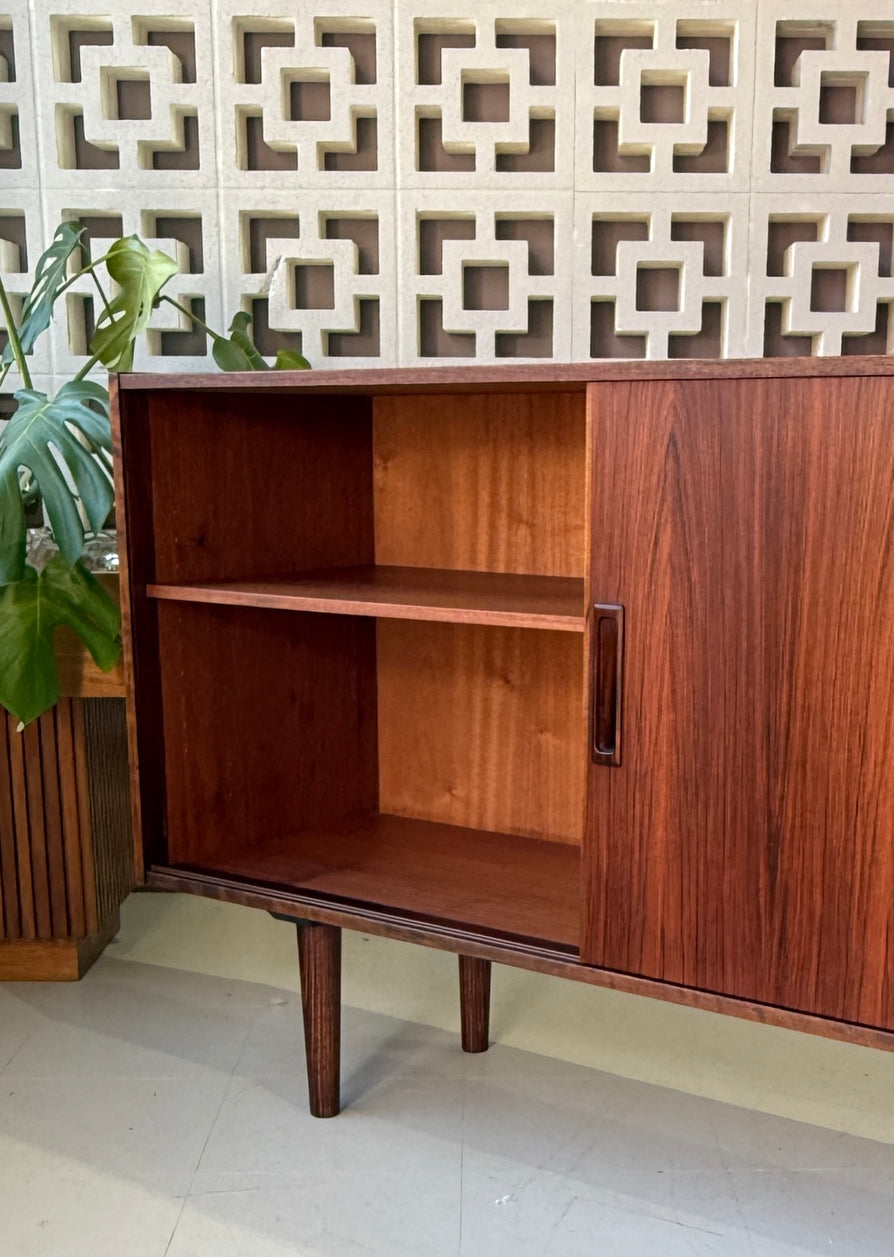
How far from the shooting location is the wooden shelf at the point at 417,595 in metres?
1.07

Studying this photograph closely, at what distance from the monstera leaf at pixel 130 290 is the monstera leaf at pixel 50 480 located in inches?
6.9

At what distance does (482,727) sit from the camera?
1.49m

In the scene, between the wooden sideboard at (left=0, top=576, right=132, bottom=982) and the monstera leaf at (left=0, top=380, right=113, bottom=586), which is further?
the wooden sideboard at (left=0, top=576, right=132, bottom=982)

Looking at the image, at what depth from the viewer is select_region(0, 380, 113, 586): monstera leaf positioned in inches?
49.1

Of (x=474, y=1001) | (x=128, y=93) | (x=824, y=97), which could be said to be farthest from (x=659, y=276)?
(x=474, y=1001)

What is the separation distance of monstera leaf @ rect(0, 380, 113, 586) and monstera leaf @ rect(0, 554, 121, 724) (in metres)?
0.04

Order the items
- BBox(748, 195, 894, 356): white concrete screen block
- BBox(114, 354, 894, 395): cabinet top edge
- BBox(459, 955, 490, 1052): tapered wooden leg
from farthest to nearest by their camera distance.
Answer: BBox(748, 195, 894, 356): white concrete screen block
BBox(459, 955, 490, 1052): tapered wooden leg
BBox(114, 354, 894, 395): cabinet top edge

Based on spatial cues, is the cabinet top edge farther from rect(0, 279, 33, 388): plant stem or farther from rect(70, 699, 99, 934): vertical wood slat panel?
rect(70, 699, 99, 934): vertical wood slat panel

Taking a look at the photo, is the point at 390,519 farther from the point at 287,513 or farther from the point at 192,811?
the point at 192,811

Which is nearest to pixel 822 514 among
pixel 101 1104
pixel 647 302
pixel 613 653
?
pixel 613 653

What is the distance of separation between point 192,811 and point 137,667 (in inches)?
8.4

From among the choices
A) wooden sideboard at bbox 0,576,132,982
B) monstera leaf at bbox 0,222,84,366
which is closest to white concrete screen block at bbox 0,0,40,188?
monstera leaf at bbox 0,222,84,366

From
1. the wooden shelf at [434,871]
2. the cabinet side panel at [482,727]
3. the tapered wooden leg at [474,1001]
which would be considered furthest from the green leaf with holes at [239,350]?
the tapered wooden leg at [474,1001]

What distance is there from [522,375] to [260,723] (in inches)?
26.0
